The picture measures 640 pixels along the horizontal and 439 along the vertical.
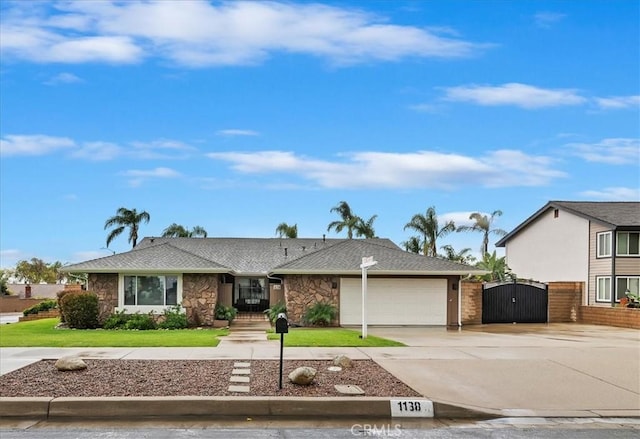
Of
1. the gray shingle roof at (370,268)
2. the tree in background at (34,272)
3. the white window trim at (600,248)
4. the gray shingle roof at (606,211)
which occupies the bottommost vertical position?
the tree in background at (34,272)

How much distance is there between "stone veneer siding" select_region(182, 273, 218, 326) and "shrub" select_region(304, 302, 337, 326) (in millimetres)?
3637

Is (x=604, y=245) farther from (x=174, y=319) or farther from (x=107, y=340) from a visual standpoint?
(x=107, y=340)

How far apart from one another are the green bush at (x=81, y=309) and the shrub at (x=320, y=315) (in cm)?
782

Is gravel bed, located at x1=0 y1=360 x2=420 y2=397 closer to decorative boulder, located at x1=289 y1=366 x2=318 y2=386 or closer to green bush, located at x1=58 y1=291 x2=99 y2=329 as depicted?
decorative boulder, located at x1=289 y1=366 x2=318 y2=386

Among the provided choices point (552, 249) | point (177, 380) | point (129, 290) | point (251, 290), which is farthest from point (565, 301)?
point (177, 380)

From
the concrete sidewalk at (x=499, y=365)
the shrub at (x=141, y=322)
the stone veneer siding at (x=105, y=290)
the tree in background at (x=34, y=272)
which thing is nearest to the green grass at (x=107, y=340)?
the concrete sidewalk at (x=499, y=365)

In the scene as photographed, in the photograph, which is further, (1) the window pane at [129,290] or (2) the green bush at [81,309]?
(1) the window pane at [129,290]

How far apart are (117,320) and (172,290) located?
226cm

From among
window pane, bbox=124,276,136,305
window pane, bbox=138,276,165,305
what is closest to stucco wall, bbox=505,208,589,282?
window pane, bbox=138,276,165,305

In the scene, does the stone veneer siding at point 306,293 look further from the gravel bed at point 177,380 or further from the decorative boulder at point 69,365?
the decorative boulder at point 69,365

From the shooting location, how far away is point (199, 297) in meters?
25.6

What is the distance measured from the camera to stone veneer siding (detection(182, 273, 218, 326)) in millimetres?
25406

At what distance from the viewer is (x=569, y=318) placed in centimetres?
3147

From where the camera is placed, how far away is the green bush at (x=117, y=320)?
79.8 ft
